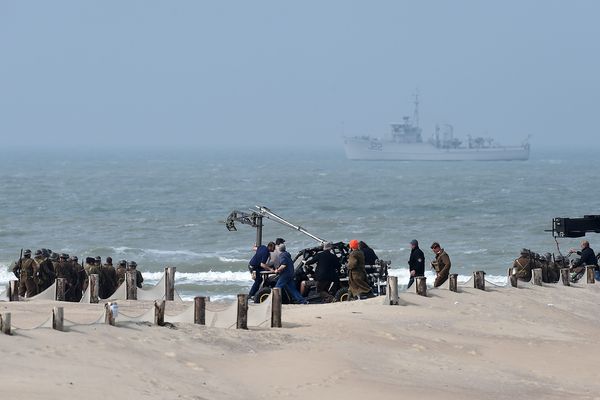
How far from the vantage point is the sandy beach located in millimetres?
13938

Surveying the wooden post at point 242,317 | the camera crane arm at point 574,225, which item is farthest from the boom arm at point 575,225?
the wooden post at point 242,317

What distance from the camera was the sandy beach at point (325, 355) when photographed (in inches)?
549

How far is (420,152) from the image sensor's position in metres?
186

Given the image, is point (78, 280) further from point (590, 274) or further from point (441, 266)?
point (590, 274)

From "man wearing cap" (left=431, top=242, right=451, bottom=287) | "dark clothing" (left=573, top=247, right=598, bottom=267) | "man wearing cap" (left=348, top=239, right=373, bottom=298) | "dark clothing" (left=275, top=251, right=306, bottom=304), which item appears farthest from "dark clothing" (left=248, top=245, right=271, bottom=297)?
"dark clothing" (left=573, top=247, right=598, bottom=267)

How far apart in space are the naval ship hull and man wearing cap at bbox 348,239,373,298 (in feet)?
528

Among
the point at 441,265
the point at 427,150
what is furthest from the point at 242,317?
the point at 427,150

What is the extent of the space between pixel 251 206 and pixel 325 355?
56.2m

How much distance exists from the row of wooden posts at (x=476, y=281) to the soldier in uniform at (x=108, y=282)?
511 centimetres

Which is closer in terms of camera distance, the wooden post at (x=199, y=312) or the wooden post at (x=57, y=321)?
the wooden post at (x=57, y=321)

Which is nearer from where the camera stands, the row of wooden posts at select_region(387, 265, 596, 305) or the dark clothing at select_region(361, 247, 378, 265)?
the row of wooden posts at select_region(387, 265, 596, 305)

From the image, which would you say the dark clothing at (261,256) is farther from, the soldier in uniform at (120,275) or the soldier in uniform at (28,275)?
the soldier in uniform at (28,275)

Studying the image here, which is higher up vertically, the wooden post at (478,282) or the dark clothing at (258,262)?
the dark clothing at (258,262)

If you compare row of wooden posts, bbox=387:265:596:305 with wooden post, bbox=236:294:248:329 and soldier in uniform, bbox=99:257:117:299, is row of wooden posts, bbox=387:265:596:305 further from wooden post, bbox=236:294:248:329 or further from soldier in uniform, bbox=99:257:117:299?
soldier in uniform, bbox=99:257:117:299
